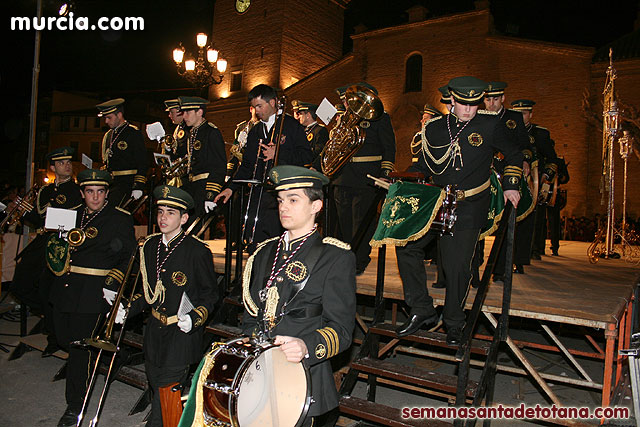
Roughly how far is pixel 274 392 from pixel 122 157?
17.7 feet

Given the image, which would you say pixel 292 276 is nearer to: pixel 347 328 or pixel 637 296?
pixel 347 328

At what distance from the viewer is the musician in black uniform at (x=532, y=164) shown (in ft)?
23.0

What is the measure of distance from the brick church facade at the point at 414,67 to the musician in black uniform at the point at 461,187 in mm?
20749

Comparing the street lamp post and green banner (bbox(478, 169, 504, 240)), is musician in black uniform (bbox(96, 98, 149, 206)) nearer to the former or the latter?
green banner (bbox(478, 169, 504, 240))

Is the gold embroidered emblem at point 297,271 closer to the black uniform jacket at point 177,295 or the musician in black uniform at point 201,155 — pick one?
the black uniform jacket at point 177,295

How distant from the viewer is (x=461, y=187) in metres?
4.48

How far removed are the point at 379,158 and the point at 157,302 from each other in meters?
3.46

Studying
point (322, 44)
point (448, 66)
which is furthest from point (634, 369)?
point (322, 44)

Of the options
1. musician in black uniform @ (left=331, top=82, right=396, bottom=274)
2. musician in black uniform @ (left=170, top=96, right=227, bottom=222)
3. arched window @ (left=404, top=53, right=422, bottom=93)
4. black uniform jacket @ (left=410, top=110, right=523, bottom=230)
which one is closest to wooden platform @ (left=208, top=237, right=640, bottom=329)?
musician in black uniform @ (left=331, top=82, right=396, bottom=274)

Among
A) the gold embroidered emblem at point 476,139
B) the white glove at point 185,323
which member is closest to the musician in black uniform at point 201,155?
the white glove at point 185,323

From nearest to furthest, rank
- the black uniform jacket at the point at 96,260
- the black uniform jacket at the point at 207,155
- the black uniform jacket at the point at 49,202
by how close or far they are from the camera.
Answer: the black uniform jacket at the point at 96,260, the black uniform jacket at the point at 207,155, the black uniform jacket at the point at 49,202

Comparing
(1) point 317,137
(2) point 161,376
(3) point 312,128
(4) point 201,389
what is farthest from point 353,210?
(4) point 201,389

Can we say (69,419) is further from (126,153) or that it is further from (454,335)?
(454,335)

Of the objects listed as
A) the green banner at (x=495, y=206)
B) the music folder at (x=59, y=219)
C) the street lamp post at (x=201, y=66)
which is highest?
the street lamp post at (x=201, y=66)
